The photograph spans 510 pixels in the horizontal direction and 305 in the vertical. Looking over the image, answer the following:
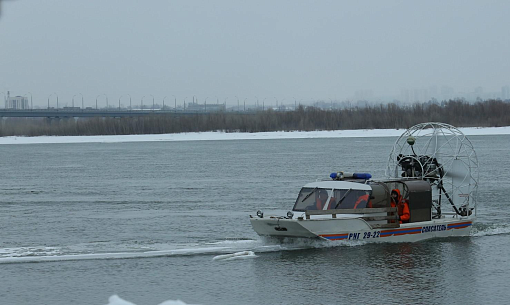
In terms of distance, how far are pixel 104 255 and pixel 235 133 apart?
102m

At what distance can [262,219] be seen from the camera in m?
22.1

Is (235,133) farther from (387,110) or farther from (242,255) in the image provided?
(242,255)

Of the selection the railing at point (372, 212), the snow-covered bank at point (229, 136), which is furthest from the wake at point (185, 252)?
the snow-covered bank at point (229, 136)

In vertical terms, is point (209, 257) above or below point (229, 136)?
below

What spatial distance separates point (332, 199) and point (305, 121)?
10867cm

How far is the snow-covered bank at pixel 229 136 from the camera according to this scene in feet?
380

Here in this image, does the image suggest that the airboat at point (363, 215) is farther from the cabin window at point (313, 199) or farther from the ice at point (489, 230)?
the ice at point (489, 230)

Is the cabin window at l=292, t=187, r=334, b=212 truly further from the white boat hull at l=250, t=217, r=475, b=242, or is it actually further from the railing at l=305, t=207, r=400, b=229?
the white boat hull at l=250, t=217, r=475, b=242

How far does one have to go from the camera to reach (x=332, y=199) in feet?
75.8

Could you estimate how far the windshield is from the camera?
904 inches

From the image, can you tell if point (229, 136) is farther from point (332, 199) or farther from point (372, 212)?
point (372, 212)

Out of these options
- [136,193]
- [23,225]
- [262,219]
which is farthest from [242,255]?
[136,193]

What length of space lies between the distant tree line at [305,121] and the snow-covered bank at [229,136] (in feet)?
8.56

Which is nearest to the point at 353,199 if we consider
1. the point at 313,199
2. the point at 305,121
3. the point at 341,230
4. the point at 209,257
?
the point at 341,230
